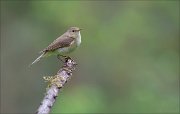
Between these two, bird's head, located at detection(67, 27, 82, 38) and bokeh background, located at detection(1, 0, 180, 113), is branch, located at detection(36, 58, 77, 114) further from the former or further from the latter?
bokeh background, located at detection(1, 0, 180, 113)

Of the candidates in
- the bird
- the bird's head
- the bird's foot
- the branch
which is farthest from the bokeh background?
the bird's foot

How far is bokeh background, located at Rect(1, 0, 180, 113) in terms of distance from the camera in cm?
1349

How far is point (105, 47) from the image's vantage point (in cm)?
1555

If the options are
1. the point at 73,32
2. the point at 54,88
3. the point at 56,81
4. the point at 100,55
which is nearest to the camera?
the point at 54,88

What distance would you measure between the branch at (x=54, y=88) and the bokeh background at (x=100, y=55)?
8.20 meters

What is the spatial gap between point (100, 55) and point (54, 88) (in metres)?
11.8

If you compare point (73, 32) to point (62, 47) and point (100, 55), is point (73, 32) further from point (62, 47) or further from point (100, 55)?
point (100, 55)

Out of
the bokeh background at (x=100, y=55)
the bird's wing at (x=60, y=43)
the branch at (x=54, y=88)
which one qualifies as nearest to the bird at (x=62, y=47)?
the bird's wing at (x=60, y=43)

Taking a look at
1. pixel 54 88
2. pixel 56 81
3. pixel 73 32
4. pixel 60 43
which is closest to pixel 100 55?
pixel 73 32

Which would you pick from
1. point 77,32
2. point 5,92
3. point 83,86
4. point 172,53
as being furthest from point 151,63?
point 77,32

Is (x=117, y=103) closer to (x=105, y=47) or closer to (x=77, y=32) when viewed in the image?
(x=105, y=47)

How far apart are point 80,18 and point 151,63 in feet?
5.19

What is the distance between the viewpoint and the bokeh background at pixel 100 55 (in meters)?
13.5

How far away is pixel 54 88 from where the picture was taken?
3541 millimetres
